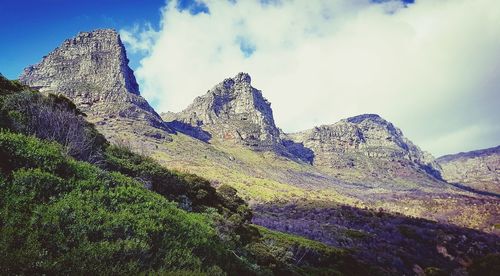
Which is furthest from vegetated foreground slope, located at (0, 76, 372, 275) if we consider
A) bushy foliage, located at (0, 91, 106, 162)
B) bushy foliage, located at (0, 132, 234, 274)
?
bushy foliage, located at (0, 91, 106, 162)

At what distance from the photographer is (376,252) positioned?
189 feet

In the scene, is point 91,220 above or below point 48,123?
below

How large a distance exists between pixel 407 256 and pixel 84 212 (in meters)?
63.9

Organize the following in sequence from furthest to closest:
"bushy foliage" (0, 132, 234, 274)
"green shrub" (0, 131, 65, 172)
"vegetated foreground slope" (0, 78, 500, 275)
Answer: "green shrub" (0, 131, 65, 172)
"vegetated foreground slope" (0, 78, 500, 275)
"bushy foliage" (0, 132, 234, 274)

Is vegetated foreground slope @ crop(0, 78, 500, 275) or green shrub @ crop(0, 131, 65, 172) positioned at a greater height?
green shrub @ crop(0, 131, 65, 172)

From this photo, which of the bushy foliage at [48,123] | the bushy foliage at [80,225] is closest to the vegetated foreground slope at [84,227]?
the bushy foliage at [80,225]

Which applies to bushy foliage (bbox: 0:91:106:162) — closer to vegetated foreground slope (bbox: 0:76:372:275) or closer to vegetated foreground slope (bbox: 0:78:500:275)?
vegetated foreground slope (bbox: 0:78:500:275)

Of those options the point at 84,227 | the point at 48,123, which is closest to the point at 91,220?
the point at 84,227

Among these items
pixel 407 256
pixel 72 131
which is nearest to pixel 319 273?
pixel 72 131

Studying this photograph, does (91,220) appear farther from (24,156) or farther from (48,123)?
(48,123)

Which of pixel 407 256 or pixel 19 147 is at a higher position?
pixel 19 147

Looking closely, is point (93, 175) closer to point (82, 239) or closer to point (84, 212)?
point (84, 212)

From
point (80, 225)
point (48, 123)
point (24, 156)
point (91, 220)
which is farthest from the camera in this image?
point (48, 123)

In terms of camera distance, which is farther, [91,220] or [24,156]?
[24,156]
